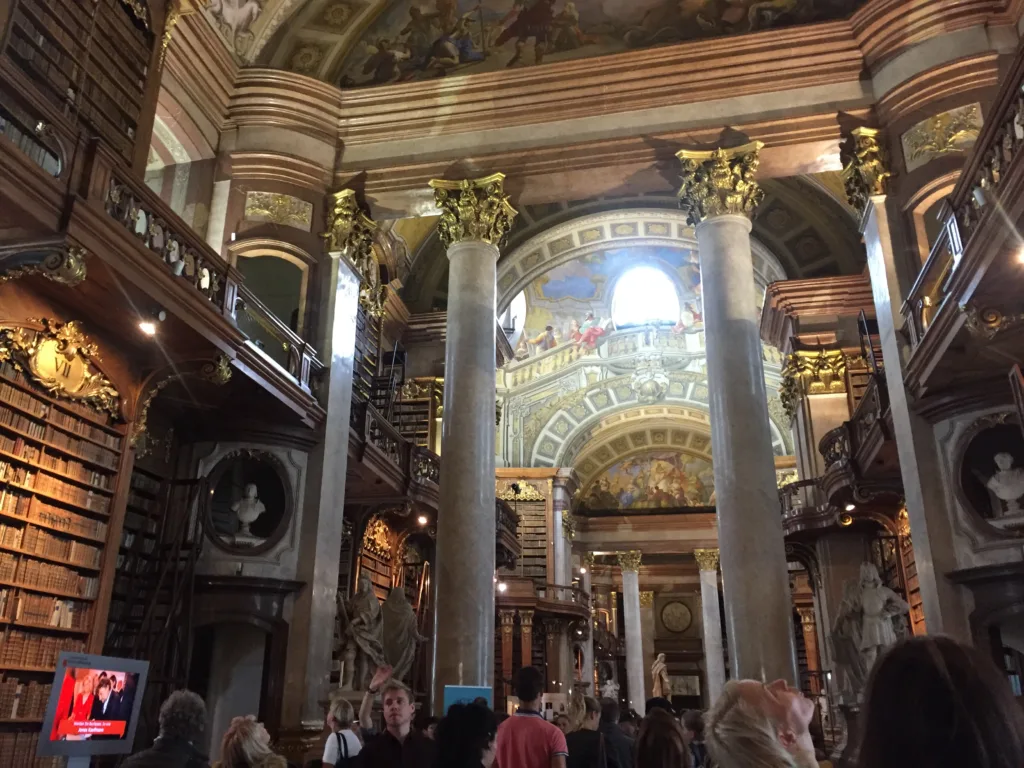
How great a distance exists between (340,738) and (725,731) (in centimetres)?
257

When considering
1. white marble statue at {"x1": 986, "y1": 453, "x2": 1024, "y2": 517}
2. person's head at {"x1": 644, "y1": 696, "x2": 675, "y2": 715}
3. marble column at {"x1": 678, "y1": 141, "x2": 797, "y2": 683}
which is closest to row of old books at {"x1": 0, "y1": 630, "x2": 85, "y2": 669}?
person's head at {"x1": 644, "y1": 696, "x2": 675, "y2": 715}

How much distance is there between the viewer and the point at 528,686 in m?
4.03

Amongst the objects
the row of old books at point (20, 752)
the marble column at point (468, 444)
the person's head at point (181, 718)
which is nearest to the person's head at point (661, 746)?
the person's head at point (181, 718)

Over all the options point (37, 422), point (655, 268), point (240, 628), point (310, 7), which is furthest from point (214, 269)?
point (655, 268)

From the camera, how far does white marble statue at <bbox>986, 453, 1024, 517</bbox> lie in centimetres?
786

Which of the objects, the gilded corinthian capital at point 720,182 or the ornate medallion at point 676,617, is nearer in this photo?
the gilded corinthian capital at point 720,182

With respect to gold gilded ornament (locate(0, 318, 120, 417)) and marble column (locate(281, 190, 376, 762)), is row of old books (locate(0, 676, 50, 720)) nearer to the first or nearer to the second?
gold gilded ornament (locate(0, 318, 120, 417))

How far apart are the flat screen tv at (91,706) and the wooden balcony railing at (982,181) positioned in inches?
242

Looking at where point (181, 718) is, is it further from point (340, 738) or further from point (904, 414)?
point (904, 414)

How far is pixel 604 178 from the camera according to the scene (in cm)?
1100

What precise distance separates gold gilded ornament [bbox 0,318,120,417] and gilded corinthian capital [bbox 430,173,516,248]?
4.82 meters

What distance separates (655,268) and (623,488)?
359 inches

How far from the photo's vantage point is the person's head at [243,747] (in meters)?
3.33

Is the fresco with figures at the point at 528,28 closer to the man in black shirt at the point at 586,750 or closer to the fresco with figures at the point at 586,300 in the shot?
the man in black shirt at the point at 586,750
